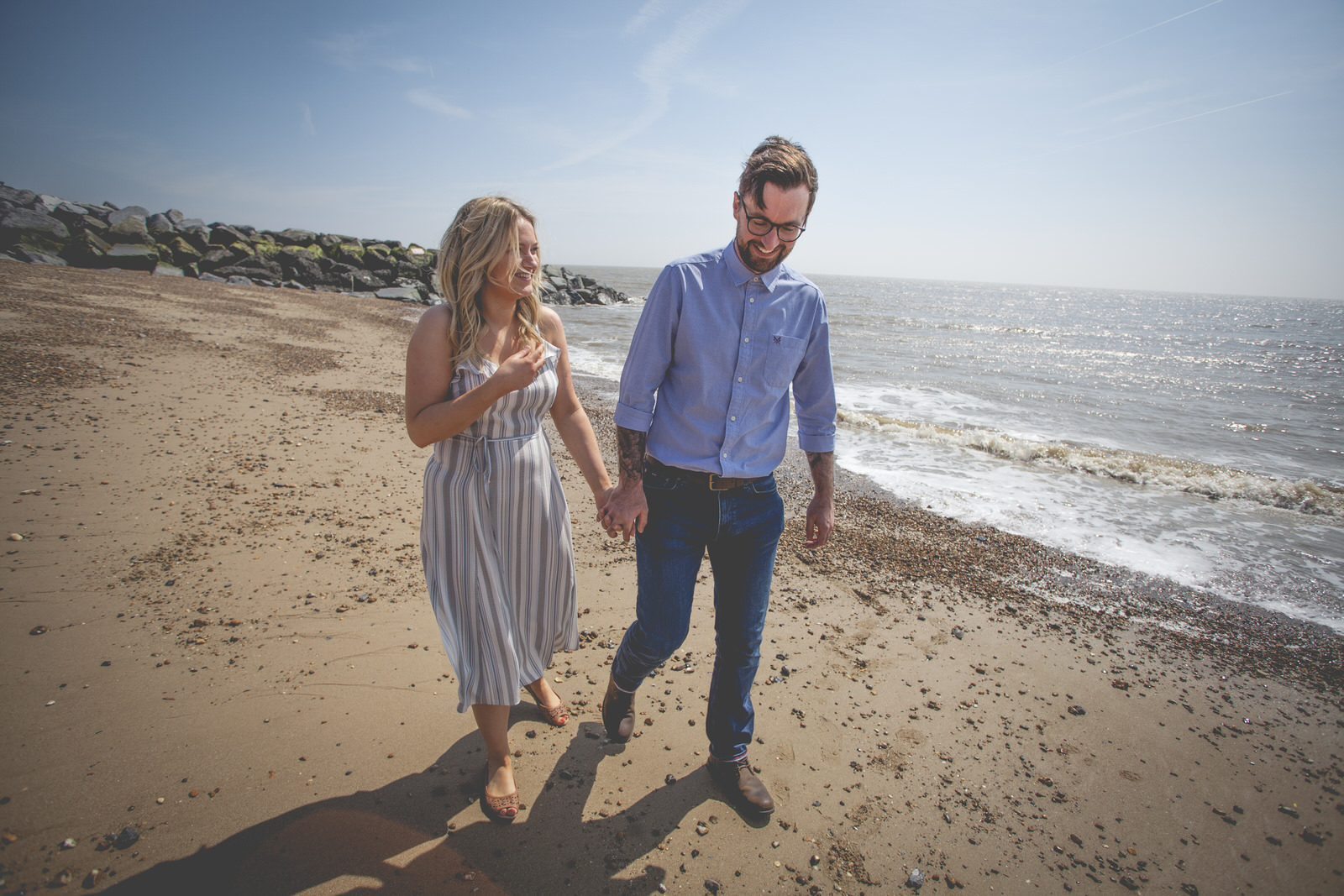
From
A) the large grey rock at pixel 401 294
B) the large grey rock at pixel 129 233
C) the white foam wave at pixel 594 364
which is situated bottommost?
the white foam wave at pixel 594 364

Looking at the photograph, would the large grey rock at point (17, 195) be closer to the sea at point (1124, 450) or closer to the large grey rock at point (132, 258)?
the large grey rock at point (132, 258)

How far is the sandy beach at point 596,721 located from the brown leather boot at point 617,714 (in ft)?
0.36

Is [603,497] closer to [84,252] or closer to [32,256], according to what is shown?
[32,256]

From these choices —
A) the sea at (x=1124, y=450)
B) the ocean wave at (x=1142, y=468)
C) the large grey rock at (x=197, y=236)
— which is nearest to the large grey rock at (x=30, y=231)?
the large grey rock at (x=197, y=236)

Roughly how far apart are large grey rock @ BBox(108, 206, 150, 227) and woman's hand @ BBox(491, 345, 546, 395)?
106ft

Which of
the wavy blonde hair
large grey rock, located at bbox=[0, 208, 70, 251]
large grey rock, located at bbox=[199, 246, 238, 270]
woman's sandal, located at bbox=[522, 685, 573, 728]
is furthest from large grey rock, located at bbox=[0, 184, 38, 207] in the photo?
woman's sandal, located at bbox=[522, 685, 573, 728]

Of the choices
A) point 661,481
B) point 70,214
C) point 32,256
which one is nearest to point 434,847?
point 661,481

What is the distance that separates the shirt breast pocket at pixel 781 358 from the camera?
2.22 meters

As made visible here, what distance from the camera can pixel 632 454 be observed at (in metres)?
2.18

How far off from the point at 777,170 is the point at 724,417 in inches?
36.8

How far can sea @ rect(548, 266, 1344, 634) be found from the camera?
19.3ft

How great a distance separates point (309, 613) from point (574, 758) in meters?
2.05

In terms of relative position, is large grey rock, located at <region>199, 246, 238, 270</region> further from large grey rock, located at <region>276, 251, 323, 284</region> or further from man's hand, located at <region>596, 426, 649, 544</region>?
man's hand, located at <region>596, 426, 649, 544</region>

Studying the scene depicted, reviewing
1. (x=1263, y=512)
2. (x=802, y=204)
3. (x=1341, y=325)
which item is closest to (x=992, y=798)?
(x=802, y=204)
